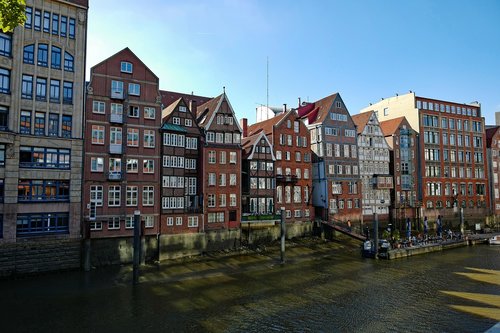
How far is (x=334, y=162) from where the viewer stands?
6097 cm

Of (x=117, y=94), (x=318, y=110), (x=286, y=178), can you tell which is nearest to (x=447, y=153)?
(x=318, y=110)

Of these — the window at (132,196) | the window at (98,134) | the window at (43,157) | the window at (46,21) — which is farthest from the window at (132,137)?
the window at (46,21)

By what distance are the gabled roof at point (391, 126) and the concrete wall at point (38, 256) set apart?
184 ft

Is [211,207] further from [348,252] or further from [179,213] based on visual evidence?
[348,252]

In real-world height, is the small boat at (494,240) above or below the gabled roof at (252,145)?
below

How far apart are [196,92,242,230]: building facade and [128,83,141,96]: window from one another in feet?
30.7

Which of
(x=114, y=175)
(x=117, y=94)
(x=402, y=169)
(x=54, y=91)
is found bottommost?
(x=114, y=175)

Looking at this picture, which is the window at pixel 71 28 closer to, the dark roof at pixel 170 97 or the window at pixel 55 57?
→ the window at pixel 55 57

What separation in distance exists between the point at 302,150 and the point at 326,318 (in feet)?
119

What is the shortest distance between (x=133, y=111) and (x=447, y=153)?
2583 inches

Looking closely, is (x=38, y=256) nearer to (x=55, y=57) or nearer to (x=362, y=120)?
(x=55, y=57)

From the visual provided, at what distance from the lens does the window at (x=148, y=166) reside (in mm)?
42469

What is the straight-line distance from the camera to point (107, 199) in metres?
39.8

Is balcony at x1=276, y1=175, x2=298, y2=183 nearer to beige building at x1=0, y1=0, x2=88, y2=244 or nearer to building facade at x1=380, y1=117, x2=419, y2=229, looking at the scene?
building facade at x1=380, y1=117, x2=419, y2=229
